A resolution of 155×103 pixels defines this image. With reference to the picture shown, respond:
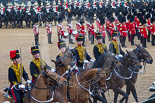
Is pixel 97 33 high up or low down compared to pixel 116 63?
up

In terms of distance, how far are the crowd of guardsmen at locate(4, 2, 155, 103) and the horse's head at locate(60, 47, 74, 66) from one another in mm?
89

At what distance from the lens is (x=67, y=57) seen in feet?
27.0

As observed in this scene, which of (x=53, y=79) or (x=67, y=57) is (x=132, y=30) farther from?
(x=53, y=79)

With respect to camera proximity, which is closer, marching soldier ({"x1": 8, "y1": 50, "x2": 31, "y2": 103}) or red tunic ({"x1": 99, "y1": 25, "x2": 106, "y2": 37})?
marching soldier ({"x1": 8, "y1": 50, "x2": 31, "y2": 103})

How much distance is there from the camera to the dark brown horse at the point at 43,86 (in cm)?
648

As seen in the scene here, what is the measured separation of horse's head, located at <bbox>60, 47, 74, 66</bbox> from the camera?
26.2 ft

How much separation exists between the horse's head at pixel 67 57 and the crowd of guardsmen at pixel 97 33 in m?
0.09

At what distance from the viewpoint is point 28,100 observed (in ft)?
22.3

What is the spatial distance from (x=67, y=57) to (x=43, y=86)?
1.70 meters

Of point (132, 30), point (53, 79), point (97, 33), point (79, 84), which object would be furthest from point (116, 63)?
point (132, 30)

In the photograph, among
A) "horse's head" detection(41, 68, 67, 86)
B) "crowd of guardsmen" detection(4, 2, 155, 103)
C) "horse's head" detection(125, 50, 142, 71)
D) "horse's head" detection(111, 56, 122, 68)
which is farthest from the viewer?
"horse's head" detection(125, 50, 142, 71)

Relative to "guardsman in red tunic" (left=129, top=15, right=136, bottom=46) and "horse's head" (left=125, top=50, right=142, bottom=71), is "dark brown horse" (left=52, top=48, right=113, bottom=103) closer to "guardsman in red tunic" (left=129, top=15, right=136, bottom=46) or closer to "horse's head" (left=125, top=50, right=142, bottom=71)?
"horse's head" (left=125, top=50, right=142, bottom=71)

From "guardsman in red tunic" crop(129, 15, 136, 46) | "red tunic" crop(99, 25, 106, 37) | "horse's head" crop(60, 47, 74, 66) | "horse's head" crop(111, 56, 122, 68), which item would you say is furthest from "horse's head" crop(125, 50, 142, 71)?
"red tunic" crop(99, 25, 106, 37)

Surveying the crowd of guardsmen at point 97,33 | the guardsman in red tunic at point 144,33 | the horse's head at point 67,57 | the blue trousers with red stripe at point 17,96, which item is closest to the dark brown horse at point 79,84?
the horse's head at point 67,57
